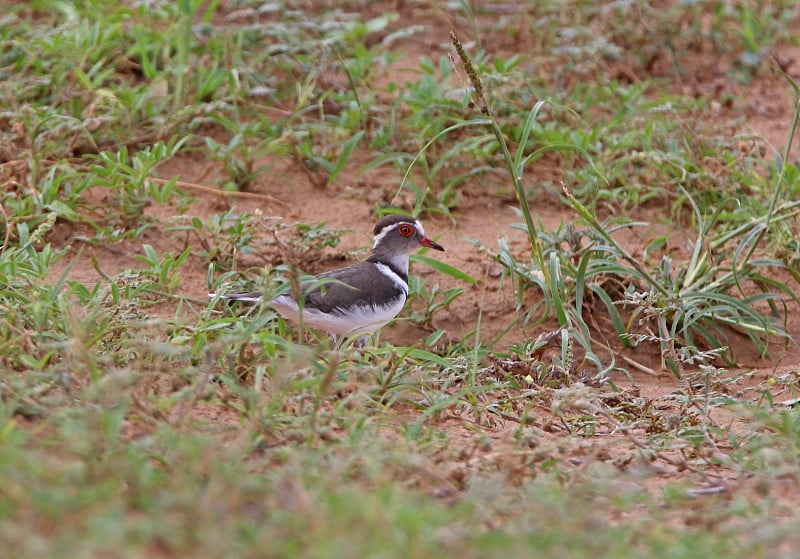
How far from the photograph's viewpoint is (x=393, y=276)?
5.69m

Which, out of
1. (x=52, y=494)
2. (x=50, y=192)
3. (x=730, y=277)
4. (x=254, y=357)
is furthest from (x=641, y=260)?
(x=52, y=494)

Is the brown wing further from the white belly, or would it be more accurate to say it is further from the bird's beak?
the bird's beak

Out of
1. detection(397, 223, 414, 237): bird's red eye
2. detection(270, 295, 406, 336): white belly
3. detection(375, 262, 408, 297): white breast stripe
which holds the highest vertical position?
detection(397, 223, 414, 237): bird's red eye

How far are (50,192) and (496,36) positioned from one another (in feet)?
13.0

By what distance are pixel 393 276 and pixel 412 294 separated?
452 mm

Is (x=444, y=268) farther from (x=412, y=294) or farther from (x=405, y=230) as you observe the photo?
(x=405, y=230)

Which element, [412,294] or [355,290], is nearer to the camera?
[355,290]

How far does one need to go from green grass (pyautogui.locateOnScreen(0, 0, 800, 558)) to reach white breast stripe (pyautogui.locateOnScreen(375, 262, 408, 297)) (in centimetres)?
26

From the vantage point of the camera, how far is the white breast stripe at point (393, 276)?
5.63m

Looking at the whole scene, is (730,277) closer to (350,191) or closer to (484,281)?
(484,281)

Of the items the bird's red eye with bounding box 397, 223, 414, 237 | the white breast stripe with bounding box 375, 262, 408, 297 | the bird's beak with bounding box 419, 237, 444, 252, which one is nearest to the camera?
the white breast stripe with bounding box 375, 262, 408, 297

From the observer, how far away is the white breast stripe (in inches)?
222

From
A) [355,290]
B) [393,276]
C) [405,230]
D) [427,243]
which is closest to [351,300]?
[355,290]

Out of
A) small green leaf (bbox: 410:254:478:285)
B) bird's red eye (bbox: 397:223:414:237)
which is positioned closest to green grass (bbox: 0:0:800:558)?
small green leaf (bbox: 410:254:478:285)
